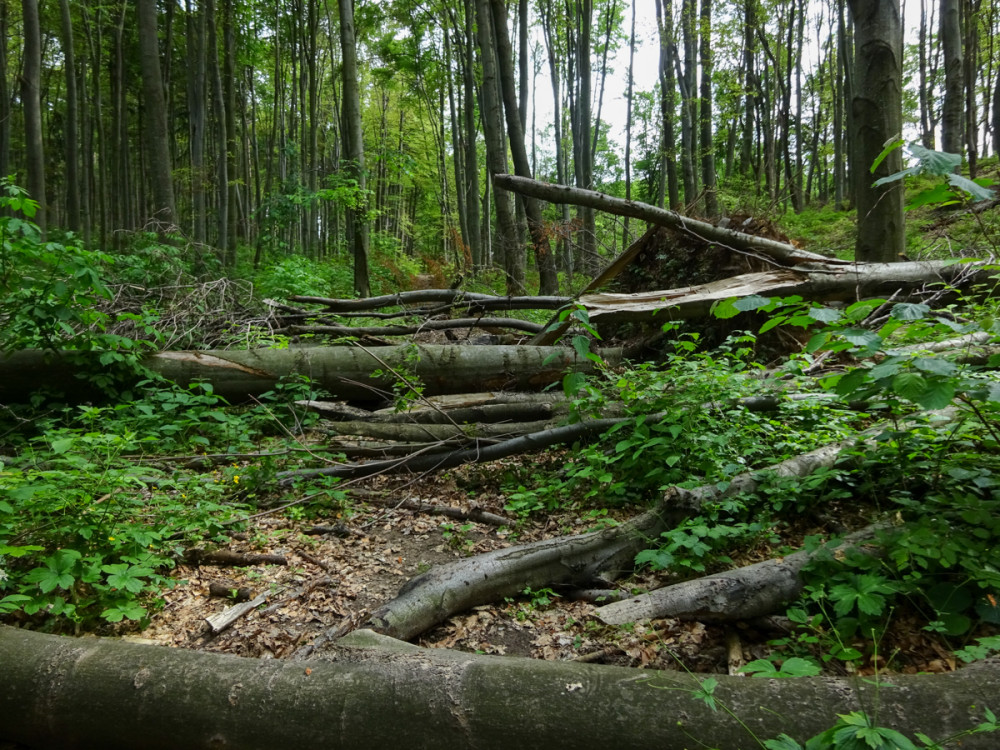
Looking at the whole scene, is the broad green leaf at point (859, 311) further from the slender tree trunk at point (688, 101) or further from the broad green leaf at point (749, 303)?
the slender tree trunk at point (688, 101)

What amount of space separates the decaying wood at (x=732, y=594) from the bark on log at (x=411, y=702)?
76 centimetres

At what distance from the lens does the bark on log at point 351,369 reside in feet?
18.2

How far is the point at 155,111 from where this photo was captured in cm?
910

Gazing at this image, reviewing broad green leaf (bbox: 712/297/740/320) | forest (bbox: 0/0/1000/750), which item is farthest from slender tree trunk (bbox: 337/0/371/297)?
broad green leaf (bbox: 712/297/740/320)

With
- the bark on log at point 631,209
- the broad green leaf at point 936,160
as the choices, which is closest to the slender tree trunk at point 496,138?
the bark on log at point 631,209

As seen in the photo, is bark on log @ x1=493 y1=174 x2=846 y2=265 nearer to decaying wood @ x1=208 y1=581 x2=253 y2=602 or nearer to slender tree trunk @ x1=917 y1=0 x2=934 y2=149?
decaying wood @ x1=208 y1=581 x2=253 y2=602

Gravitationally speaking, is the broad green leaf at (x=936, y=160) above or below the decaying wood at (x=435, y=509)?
above

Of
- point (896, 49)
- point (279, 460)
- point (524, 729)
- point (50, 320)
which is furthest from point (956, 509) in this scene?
point (50, 320)

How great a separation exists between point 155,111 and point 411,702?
10.8 m

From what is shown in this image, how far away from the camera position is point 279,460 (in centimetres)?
455

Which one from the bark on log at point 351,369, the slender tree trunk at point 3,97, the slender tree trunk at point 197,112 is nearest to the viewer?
the bark on log at point 351,369

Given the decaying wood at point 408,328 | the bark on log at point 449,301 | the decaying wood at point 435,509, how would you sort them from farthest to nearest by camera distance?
the bark on log at point 449,301 < the decaying wood at point 408,328 < the decaying wood at point 435,509

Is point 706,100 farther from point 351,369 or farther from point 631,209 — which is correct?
point 351,369

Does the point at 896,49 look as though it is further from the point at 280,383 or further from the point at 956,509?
the point at 280,383
